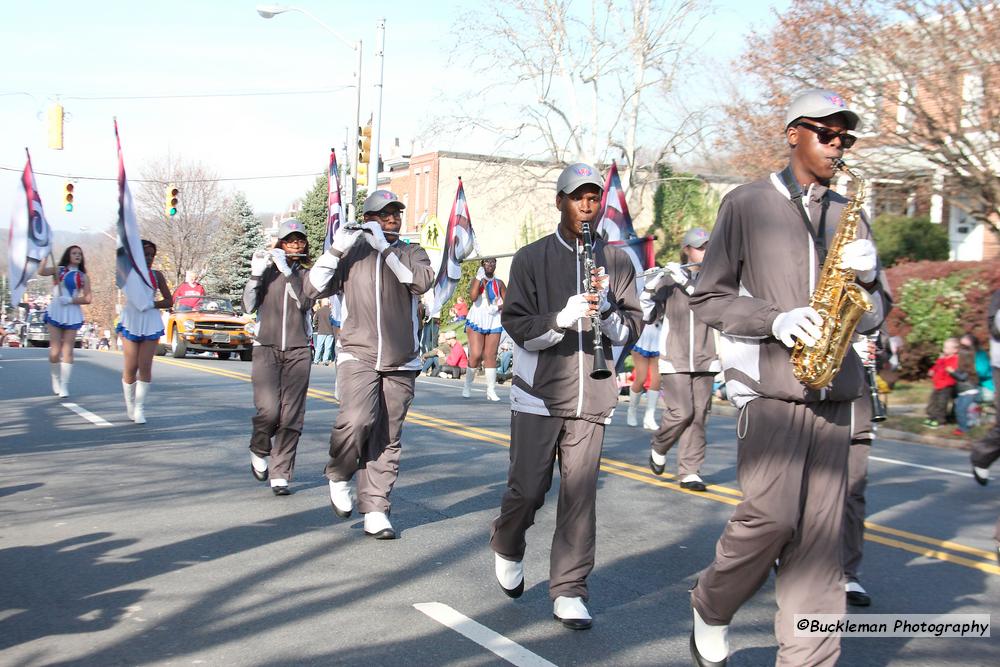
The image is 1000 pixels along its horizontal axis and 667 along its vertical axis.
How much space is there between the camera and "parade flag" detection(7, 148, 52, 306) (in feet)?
36.7

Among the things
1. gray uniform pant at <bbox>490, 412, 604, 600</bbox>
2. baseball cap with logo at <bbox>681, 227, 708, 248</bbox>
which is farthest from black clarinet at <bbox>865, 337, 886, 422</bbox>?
baseball cap with logo at <bbox>681, 227, 708, 248</bbox>

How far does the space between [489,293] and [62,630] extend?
12.4m

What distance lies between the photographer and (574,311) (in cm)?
502

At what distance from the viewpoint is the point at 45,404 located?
14.8 metres

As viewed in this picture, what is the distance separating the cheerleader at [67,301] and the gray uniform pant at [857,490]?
11.2m

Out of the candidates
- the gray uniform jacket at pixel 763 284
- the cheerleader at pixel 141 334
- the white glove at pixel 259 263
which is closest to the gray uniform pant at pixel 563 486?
the gray uniform jacket at pixel 763 284

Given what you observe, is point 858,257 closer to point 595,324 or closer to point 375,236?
point 595,324

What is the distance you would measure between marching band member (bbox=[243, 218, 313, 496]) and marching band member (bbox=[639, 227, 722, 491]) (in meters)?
3.00

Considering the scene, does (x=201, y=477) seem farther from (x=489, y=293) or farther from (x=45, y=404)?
(x=489, y=293)

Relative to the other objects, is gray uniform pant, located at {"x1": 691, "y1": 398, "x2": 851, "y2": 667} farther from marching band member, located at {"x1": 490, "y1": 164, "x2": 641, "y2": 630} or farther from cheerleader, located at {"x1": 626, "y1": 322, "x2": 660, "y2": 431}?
cheerleader, located at {"x1": 626, "y1": 322, "x2": 660, "y2": 431}

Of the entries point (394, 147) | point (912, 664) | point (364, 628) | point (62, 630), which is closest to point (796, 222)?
point (912, 664)

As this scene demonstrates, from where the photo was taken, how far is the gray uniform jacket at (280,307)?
8.70 m

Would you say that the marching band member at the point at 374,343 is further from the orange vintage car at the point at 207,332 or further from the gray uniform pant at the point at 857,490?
the orange vintage car at the point at 207,332

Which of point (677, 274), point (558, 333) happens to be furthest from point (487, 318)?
point (558, 333)
